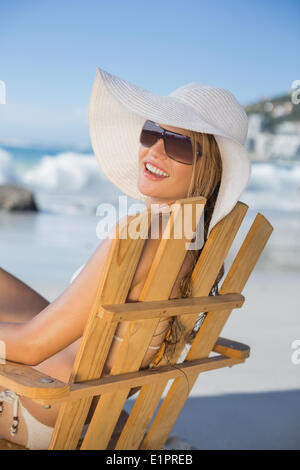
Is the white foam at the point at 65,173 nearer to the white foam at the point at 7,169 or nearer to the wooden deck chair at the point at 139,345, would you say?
the white foam at the point at 7,169

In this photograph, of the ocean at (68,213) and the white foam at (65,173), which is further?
the white foam at (65,173)

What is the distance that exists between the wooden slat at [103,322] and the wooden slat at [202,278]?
0.88ft

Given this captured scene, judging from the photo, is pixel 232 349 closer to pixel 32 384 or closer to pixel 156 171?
pixel 156 171

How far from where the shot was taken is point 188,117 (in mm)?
1771

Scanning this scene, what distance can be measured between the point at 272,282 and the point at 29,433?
4.67m

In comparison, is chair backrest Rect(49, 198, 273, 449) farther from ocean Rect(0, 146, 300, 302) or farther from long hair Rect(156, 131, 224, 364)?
ocean Rect(0, 146, 300, 302)

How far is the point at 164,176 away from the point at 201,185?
0.12m

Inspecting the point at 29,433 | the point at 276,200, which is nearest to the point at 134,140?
the point at 29,433

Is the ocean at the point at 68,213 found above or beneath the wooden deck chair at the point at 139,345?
beneath

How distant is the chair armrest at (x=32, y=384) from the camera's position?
1.57 meters

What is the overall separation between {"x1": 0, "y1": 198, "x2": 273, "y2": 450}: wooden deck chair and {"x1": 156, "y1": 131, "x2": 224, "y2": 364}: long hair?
3cm

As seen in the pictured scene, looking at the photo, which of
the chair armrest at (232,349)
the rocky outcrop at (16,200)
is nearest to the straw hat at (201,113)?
the chair armrest at (232,349)

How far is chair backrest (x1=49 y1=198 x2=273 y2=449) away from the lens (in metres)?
1.65

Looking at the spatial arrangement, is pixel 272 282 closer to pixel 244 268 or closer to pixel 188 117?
pixel 244 268
